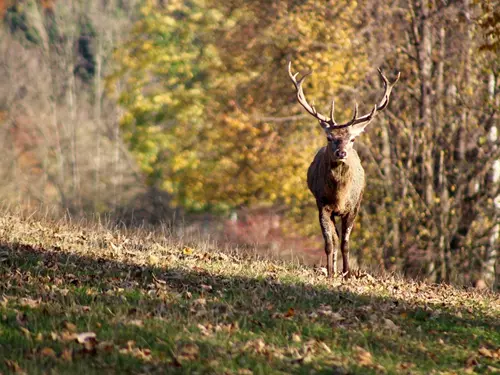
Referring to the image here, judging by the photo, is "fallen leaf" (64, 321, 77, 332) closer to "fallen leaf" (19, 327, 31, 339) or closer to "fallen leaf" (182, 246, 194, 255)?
"fallen leaf" (19, 327, 31, 339)

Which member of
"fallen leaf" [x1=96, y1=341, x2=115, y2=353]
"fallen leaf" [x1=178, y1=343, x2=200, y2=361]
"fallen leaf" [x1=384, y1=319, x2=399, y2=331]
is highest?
"fallen leaf" [x1=96, y1=341, x2=115, y2=353]

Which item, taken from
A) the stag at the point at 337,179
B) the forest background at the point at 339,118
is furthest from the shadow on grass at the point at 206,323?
the forest background at the point at 339,118

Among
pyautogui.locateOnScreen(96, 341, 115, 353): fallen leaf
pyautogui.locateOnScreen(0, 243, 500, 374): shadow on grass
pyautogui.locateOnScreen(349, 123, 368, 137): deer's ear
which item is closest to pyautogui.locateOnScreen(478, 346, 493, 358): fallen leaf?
pyautogui.locateOnScreen(0, 243, 500, 374): shadow on grass

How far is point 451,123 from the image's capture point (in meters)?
22.3

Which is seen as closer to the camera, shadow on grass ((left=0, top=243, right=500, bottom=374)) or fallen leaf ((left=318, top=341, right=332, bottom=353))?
shadow on grass ((left=0, top=243, right=500, bottom=374))

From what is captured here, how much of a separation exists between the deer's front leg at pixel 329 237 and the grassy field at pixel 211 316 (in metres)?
0.26

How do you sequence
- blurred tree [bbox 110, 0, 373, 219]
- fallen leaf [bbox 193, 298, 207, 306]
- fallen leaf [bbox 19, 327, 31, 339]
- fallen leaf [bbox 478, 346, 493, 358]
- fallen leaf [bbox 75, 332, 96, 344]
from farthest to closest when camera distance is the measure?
blurred tree [bbox 110, 0, 373, 219] < fallen leaf [bbox 193, 298, 207, 306] < fallen leaf [bbox 478, 346, 493, 358] < fallen leaf [bbox 19, 327, 31, 339] < fallen leaf [bbox 75, 332, 96, 344]

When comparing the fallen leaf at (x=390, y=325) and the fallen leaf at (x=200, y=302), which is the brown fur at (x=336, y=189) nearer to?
the fallen leaf at (x=390, y=325)

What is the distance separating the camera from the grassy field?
6.98 metres

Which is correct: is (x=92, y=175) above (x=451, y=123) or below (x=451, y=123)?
below

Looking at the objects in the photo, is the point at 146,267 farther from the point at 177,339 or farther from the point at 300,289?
the point at 177,339

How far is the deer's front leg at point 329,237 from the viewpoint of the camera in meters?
12.7

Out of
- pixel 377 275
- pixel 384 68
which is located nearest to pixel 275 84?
pixel 384 68

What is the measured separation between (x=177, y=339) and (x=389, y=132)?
54.2ft
